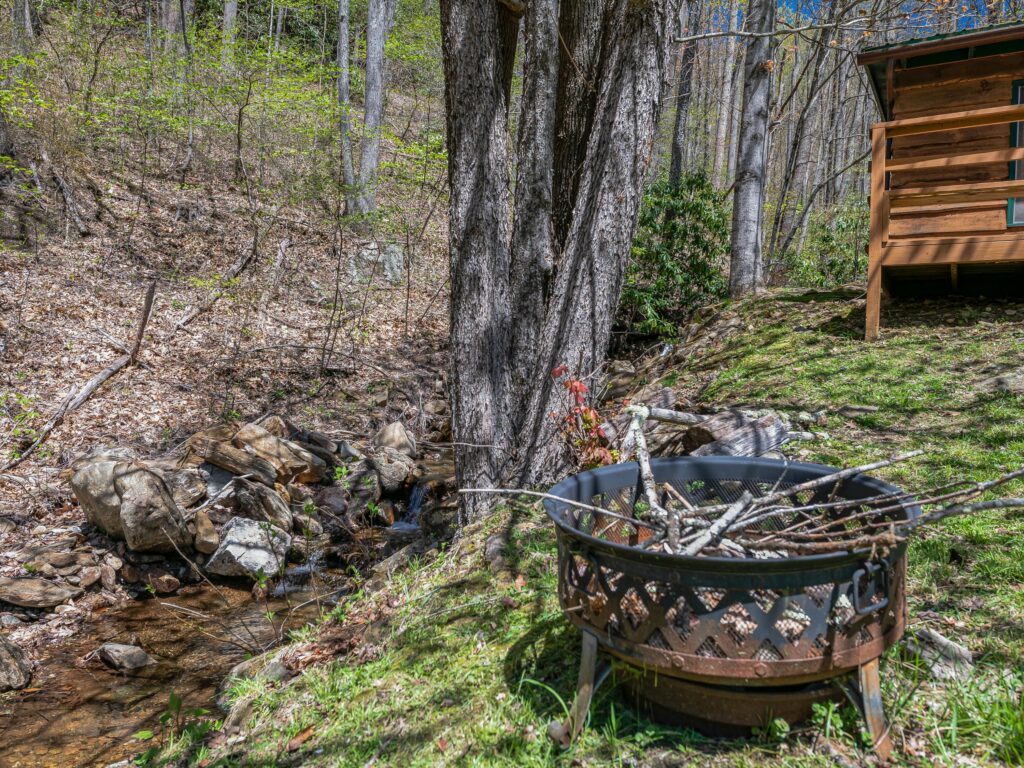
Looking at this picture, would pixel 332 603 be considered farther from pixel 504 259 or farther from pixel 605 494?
pixel 605 494

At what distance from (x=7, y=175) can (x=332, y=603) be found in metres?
9.26

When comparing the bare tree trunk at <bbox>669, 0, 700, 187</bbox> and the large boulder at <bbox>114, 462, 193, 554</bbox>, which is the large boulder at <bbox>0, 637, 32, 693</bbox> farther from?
the bare tree trunk at <bbox>669, 0, 700, 187</bbox>

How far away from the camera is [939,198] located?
6.99m

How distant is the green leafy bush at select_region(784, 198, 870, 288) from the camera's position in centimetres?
1233

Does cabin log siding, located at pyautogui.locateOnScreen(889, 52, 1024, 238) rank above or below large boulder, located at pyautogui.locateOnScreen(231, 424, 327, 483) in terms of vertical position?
above

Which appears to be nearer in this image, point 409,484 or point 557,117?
point 557,117

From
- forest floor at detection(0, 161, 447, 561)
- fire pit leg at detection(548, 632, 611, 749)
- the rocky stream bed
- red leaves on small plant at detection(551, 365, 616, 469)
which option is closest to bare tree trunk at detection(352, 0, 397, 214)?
forest floor at detection(0, 161, 447, 561)

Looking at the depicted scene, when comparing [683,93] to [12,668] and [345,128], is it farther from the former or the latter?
[12,668]

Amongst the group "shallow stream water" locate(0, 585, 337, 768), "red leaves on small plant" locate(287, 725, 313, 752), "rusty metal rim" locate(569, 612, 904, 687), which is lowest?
"shallow stream water" locate(0, 585, 337, 768)

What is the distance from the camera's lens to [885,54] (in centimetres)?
668

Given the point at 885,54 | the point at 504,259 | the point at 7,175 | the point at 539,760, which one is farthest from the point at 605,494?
the point at 7,175

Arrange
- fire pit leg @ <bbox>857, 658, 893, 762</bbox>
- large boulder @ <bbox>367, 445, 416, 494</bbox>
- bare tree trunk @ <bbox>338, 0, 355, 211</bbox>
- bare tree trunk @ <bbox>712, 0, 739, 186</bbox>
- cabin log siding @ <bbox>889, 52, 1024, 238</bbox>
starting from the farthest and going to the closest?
bare tree trunk @ <bbox>712, 0, 739, 186</bbox> → bare tree trunk @ <bbox>338, 0, 355, 211</bbox> → large boulder @ <bbox>367, 445, 416, 494</bbox> → cabin log siding @ <bbox>889, 52, 1024, 238</bbox> → fire pit leg @ <bbox>857, 658, 893, 762</bbox>

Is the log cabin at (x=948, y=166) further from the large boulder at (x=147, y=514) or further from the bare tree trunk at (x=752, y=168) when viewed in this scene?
the large boulder at (x=147, y=514)

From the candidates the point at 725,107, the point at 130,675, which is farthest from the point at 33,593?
the point at 725,107
